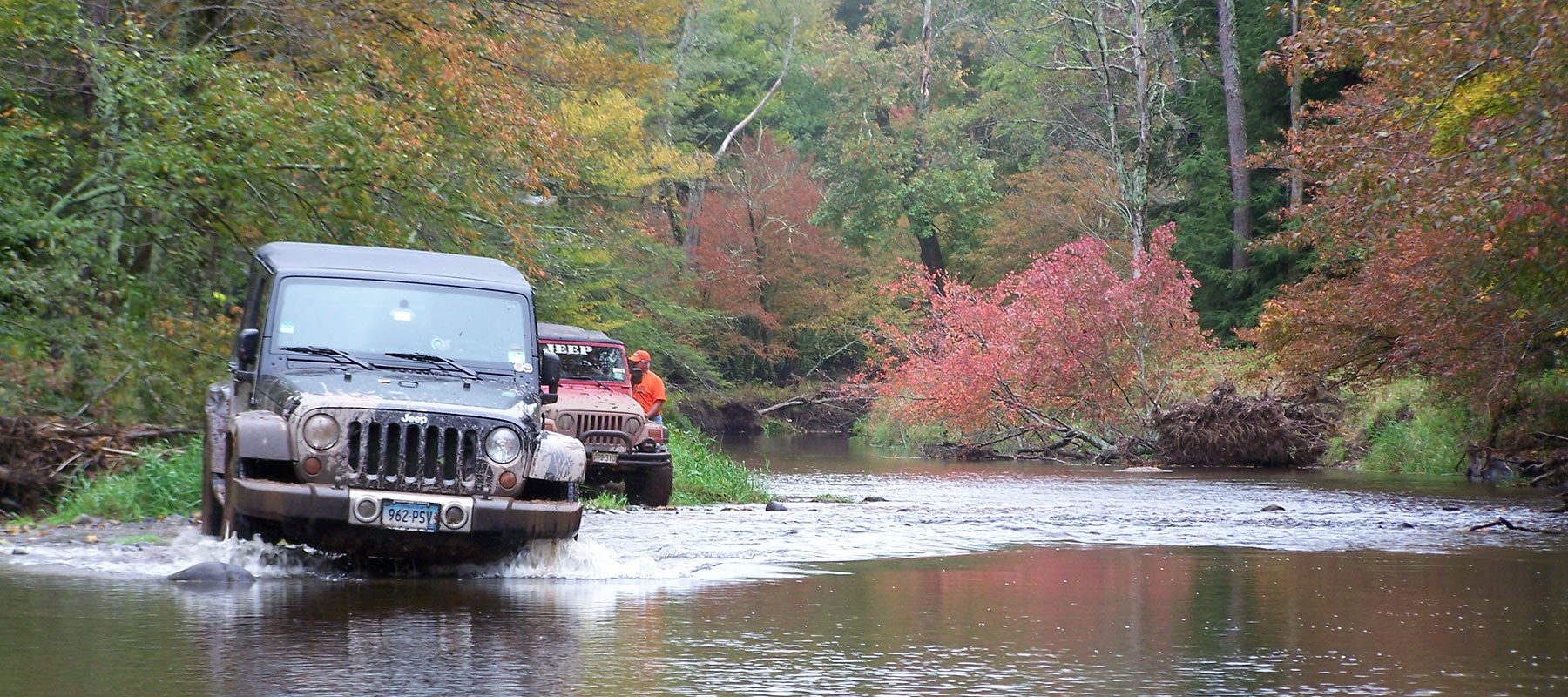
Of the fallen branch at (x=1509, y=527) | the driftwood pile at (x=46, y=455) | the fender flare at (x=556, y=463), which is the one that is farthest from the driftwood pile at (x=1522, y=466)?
the driftwood pile at (x=46, y=455)

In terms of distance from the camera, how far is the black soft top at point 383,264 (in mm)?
12398

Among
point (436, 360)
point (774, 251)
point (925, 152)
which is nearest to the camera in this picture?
point (436, 360)

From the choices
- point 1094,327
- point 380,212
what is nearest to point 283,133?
point 380,212

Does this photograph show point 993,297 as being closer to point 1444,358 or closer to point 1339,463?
point 1339,463

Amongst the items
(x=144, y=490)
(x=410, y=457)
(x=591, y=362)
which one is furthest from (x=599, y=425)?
(x=410, y=457)

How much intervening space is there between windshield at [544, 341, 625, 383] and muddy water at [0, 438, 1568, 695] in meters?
4.17

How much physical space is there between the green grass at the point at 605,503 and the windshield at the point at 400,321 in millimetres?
6721

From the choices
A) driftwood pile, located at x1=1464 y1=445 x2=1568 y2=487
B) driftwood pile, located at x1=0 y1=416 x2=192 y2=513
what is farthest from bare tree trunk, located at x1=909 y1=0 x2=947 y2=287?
driftwood pile, located at x1=0 y1=416 x2=192 y2=513

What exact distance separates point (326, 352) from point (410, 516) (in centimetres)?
166

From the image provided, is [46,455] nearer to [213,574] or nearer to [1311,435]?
[213,574]

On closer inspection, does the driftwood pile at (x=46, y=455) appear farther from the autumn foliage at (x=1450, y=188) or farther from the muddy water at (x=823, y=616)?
the autumn foliage at (x=1450, y=188)

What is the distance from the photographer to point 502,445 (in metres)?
11.3


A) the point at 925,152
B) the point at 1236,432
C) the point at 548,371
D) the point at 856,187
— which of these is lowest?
the point at 548,371

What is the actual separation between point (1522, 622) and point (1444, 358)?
695 inches
